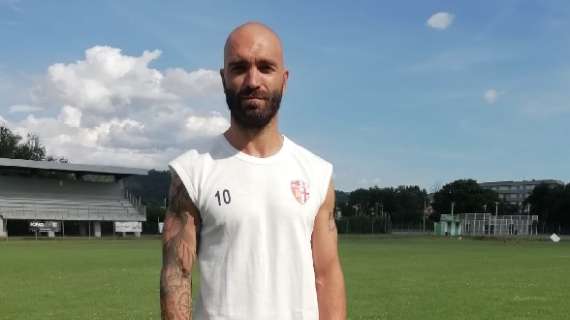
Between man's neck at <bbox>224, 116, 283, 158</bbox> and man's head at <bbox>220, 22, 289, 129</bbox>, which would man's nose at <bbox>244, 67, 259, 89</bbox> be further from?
man's neck at <bbox>224, 116, 283, 158</bbox>

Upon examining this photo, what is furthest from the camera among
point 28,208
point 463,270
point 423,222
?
point 423,222

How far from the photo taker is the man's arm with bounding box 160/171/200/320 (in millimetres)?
2441

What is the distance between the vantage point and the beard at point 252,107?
2471 mm

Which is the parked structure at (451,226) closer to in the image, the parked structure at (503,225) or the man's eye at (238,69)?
the parked structure at (503,225)

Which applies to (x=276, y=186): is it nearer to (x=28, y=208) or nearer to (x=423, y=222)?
(x=28, y=208)

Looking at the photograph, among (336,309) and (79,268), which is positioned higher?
(336,309)

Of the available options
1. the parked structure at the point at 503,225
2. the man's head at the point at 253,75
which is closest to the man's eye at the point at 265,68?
the man's head at the point at 253,75

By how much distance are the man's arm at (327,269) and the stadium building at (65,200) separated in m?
65.2

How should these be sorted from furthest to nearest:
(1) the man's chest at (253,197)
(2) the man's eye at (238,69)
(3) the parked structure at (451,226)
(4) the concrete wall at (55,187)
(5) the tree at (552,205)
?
(5) the tree at (552,205)
(3) the parked structure at (451,226)
(4) the concrete wall at (55,187)
(2) the man's eye at (238,69)
(1) the man's chest at (253,197)

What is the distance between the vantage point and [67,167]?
227ft

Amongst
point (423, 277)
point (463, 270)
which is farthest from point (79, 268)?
point (463, 270)

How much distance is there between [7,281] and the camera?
18.1m

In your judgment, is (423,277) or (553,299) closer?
(553,299)

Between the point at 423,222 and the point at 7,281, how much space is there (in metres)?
109
